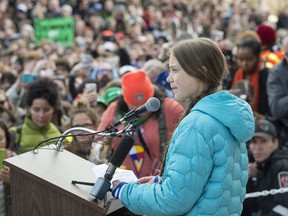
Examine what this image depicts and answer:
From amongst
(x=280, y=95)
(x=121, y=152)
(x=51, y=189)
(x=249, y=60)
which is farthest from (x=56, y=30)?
(x=121, y=152)

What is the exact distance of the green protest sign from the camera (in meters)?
12.1

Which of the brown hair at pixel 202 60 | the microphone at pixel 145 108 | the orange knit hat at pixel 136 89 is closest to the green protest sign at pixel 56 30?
the orange knit hat at pixel 136 89

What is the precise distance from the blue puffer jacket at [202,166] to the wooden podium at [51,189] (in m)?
0.18

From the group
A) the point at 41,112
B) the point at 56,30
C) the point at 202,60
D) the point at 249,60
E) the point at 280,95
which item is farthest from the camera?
the point at 56,30

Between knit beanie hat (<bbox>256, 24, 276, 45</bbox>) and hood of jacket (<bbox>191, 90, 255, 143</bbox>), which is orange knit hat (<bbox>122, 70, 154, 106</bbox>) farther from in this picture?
knit beanie hat (<bbox>256, 24, 276, 45</bbox>)

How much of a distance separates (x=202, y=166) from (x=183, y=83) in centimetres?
37

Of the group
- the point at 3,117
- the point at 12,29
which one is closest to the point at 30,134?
the point at 3,117

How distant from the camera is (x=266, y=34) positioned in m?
7.91

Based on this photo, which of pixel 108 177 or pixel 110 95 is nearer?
pixel 108 177

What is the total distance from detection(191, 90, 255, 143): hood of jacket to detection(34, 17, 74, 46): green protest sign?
33.3 ft

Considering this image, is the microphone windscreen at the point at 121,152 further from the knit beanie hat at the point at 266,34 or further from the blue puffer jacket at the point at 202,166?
the knit beanie hat at the point at 266,34

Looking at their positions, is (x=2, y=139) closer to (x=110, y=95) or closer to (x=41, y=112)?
(x=41, y=112)

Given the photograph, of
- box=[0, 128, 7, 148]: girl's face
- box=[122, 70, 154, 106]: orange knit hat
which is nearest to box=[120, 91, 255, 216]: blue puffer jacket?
box=[122, 70, 154, 106]: orange knit hat

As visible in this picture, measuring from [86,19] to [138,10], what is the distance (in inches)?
95.0
